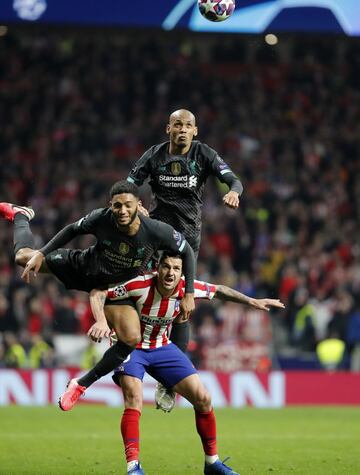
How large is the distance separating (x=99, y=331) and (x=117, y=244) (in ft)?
2.31

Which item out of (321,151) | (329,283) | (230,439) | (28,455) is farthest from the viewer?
(321,151)

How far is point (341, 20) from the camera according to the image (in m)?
13.0

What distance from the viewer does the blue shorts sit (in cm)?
796

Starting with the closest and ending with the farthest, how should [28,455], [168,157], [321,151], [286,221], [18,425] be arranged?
[168,157] < [28,455] < [18,425] < [286,221] < [321,151]

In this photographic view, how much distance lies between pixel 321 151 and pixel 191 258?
14743 millimetres

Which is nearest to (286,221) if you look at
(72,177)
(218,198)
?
(218,198)

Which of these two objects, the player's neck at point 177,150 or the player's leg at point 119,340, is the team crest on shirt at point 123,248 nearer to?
the player's leg at point 119,340

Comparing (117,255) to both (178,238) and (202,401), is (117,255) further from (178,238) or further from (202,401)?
(202,401)

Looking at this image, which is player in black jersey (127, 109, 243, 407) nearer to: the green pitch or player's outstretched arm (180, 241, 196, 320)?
player's outstretched arm (180, 241, 196, 320)

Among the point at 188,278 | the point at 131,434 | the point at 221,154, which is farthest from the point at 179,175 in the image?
the point at 221,154

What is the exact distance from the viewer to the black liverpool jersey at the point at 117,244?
309 inches

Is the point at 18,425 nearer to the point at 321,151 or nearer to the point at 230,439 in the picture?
the point at 230,439

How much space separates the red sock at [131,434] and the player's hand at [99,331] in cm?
72

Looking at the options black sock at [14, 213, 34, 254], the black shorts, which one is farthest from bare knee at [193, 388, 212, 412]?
black sock at [14, 213, 34, 254]
